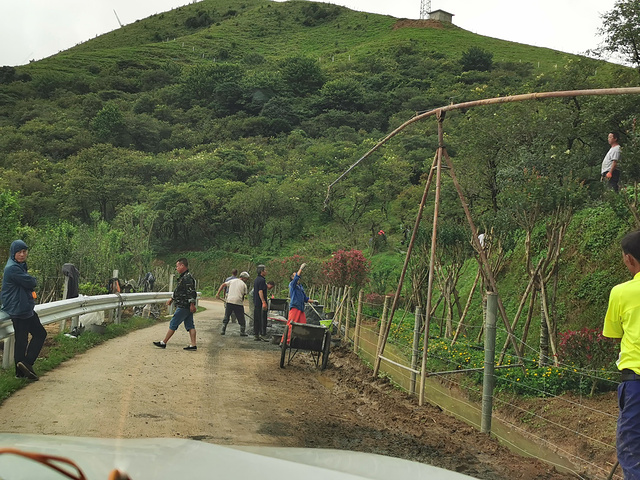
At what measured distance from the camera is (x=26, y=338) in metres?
8.11

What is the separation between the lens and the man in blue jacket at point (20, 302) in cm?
793

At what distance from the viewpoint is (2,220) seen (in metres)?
27.0

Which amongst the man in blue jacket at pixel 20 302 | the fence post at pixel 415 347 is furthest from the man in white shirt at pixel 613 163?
the man in blue jacket at pixel 20 302

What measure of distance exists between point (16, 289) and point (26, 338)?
694 mm

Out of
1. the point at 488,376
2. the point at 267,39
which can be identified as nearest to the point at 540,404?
the point at 488,376

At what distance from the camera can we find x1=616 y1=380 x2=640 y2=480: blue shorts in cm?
366

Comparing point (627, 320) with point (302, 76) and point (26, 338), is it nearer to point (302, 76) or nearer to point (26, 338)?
point (26, 338)

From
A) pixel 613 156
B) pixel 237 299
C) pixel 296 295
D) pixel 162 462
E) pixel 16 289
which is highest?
pixel 613 156

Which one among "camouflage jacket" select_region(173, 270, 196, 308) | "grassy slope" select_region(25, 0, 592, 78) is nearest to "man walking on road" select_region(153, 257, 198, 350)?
"camouflage jacket" select_region(173, 270, 196, 308)

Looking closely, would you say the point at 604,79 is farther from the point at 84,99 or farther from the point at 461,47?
the point at 461,47

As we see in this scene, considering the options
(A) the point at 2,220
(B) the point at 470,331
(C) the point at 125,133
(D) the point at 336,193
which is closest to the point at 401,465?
(B) the point at 470,331

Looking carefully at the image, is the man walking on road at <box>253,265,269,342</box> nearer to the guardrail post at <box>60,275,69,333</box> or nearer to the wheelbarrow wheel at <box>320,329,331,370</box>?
the wheelbarrow wheel at <box>320,329,331,370</box>

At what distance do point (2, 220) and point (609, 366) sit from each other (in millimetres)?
26274

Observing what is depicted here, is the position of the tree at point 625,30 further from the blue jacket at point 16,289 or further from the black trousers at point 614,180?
the blue jacket at point 16,289
